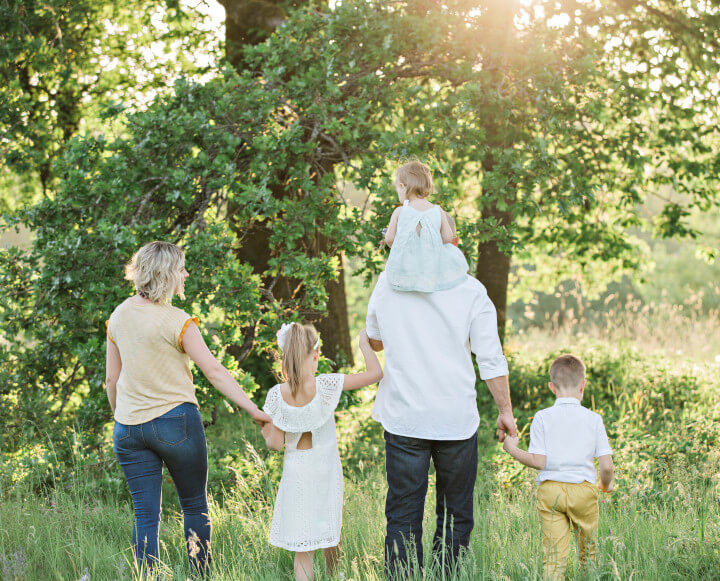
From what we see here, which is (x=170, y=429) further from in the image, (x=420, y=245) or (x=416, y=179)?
(x=416, y=179)

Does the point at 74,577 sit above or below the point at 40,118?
below

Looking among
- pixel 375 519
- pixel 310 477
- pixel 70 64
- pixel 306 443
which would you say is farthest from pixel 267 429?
pixel 70 64

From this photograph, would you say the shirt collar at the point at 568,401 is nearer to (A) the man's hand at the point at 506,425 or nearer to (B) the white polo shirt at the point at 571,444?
(B) the white polo shirt at the point at 571,444

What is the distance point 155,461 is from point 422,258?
5.63 ft

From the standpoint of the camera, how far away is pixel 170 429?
3391 mm

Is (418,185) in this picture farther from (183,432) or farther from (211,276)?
(211,276)

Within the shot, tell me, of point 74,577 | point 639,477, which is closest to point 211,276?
point 74,577

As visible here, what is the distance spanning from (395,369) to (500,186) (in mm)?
2869

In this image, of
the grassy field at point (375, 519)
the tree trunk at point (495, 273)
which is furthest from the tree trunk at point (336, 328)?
the tree trunk at point (495, 273)

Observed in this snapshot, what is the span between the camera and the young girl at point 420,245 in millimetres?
3205

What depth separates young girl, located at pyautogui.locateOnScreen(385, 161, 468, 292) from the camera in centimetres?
321

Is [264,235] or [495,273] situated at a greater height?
[264,235]

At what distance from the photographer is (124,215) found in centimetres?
569

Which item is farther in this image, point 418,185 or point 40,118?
point 40,118
